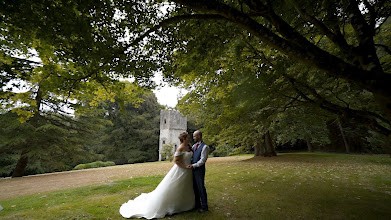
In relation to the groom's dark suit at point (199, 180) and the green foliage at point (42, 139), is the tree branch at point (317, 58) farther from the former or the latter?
the green foliage at point (42, 139)

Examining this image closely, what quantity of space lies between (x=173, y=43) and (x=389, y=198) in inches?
279

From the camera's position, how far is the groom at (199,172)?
4051 millimetres

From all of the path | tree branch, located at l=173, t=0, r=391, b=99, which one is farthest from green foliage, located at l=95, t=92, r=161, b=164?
tree branch, located at l=173, t=0, r=391, b=99

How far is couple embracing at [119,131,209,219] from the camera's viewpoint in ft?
13.1

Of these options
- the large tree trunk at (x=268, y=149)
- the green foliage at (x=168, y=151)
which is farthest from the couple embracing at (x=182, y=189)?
the green foliage at (x=168, y=151)

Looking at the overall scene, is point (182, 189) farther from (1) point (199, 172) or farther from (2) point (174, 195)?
(1) point (199, 172)

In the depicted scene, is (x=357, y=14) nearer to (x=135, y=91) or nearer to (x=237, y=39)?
(x=237, y=39)

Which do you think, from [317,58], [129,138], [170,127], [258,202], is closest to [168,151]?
[170,127]

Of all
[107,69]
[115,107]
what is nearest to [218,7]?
[107,69]

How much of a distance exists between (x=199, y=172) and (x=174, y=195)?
73cm

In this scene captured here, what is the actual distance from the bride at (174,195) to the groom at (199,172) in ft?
0.38

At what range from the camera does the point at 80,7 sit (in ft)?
11.2

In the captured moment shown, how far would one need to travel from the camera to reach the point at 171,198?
4.05 m

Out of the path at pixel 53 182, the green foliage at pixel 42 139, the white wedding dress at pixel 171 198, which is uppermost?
the green foliage at pixel 42 139
